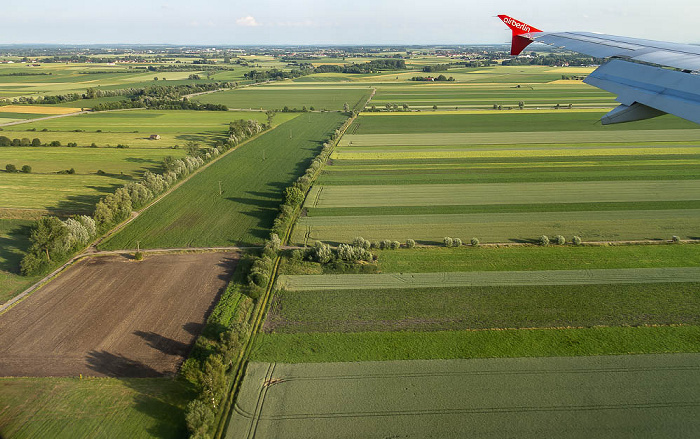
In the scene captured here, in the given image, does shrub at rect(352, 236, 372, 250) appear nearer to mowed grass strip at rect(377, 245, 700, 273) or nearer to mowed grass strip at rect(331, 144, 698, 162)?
mowed grass strip at rect(377, 245, 700, 273)

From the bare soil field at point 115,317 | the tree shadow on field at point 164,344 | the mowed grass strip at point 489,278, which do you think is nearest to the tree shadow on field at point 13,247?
the bare soil field at point 115,317

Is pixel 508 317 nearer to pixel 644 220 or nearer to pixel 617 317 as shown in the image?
pixel 617 317

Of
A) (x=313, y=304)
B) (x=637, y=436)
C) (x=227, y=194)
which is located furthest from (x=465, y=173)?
(x=637, y=436)

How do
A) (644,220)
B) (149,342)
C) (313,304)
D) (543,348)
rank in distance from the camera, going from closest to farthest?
(543,348) < (149,342) < (313,304) < (644,220)

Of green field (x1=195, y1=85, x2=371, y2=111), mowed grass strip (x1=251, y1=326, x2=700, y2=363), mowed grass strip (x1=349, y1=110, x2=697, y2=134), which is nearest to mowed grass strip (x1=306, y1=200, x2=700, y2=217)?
mowed grass strip (x1=251, y1=326, x2=700, y2=363)

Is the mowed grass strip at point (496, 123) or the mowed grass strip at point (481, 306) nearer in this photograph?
the mowed grass strip at point (481, 306)

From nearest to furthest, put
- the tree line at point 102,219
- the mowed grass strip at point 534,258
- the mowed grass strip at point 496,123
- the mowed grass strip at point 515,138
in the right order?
the mowed grass strip at point 534,258, the tree line at point 102,219, the mowed grass strip at point 515,138, the mowed grass strip at point 496,123

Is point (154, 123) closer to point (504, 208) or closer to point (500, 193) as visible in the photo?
point (500, 193)

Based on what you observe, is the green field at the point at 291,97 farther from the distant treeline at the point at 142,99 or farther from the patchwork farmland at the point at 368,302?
the patchwork farmland at the point at 368,302
